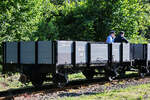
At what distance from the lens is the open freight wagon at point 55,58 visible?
10.7 metres

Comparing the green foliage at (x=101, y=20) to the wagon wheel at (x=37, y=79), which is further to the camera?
the green foliage at (x=101, y=20)

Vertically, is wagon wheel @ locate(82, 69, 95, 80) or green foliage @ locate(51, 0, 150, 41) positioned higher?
green foliage @ locate(51, 0, 150, 41)

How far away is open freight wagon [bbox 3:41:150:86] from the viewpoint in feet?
35.2

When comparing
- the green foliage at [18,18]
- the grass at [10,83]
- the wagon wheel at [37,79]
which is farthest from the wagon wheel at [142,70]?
the green foliage at [18,18]

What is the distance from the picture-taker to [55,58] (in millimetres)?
10492

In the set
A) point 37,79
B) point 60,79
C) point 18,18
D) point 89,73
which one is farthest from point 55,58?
point 18,18

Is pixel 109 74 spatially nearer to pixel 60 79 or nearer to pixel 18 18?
pixel 60 79

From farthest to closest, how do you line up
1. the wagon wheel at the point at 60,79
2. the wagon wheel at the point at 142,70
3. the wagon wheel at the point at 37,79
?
1. the wagon wheel at the point at 142,70
2. the wagon wheel at the point at 37,79
3. the wagon wheel at the point at 60,79

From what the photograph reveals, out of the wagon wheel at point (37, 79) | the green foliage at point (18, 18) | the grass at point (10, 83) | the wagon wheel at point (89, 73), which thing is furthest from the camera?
the green foliage at point (18, 18)

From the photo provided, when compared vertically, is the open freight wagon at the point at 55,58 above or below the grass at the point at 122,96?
above

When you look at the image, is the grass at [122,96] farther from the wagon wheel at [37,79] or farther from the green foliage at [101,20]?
the green foliage at [101,20]

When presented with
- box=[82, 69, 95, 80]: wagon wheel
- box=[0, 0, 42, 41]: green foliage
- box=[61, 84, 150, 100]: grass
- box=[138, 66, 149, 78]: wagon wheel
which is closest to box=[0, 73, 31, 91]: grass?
box=[0, 0, 42, 41]: green foliage

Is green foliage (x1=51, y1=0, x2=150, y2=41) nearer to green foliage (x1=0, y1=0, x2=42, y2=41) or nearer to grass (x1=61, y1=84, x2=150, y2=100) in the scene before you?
green foliage (x1=0, y1=0, x2=42, y2=41)

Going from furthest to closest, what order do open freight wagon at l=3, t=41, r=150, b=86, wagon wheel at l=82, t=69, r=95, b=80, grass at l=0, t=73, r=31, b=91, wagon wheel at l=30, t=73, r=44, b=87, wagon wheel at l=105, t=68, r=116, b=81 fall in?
wagon wheel at l=82, t=69, r=95, b=80
wagon wheel at l=105, t=68, r=116, b=81
grass at l=0, t=73, r=31, b=91
wagon wheel at l=30, t=73, r=44, b=87
open freight wagon at l=3, t=41, r=150, b=86
